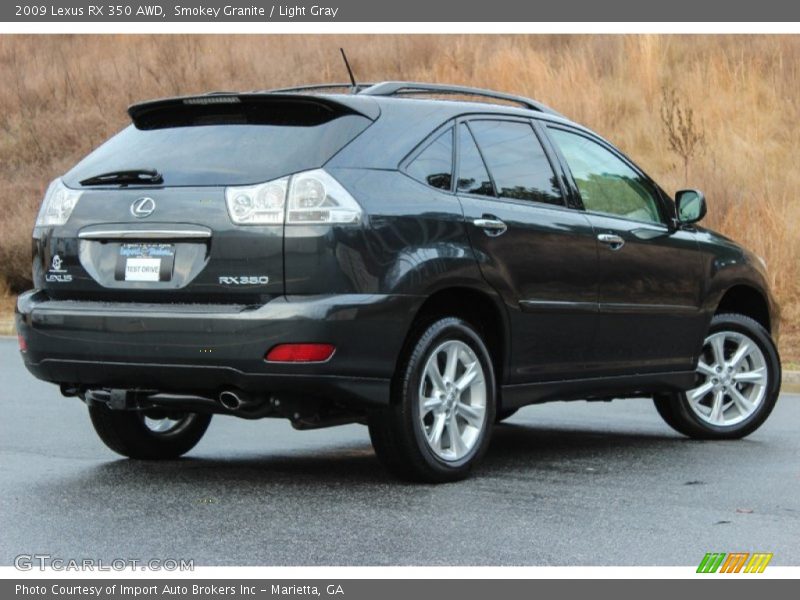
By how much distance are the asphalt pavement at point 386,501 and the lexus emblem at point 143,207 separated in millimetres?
1251

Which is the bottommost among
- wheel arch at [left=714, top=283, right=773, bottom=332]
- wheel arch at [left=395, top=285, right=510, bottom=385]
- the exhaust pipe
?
wheel arch at [left=714, top=283, right=773, bottom=332]

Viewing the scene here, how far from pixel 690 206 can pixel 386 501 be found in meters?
3.06

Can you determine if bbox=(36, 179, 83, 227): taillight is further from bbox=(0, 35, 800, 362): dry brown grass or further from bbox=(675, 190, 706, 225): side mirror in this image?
bbox=(0, 35, 800, 362): dry brown grass

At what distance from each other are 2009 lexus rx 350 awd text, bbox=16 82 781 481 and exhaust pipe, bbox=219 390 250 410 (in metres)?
0.01

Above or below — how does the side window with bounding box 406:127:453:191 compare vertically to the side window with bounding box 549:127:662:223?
above

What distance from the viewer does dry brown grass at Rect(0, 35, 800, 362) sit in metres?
18.8

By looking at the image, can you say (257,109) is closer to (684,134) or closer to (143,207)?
(143,207)

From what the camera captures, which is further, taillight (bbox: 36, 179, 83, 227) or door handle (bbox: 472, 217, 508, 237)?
door handle (bbox: 472, 217, 508, 237)

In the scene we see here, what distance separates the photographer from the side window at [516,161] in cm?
762

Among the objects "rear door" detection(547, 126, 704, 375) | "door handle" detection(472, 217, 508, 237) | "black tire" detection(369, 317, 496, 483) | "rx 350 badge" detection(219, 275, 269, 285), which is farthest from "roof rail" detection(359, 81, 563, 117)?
"rx 350 badge" detection(219, 275, 269, 285)

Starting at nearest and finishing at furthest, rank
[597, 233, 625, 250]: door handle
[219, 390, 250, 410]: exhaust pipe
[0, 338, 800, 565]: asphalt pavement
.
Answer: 1. [0, 338, 800, 565]: asphalt pavement
2. [219, 390, 250, 410]: exhaust pipe
3. [597, 233, 625, 250]: door handle

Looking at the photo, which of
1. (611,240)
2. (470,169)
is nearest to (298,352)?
(470,169)

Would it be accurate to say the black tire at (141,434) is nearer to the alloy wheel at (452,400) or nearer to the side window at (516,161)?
the alloy wheel at (452,400)

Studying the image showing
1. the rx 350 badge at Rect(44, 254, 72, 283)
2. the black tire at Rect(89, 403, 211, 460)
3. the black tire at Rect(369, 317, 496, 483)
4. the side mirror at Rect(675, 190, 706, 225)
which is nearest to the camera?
the black tire at Rect(369, 317, 496, 483)
